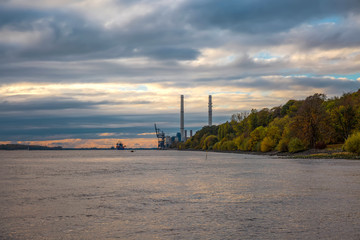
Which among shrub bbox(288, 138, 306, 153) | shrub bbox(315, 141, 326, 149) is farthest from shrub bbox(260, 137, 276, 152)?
shrub bbox(315, 141, 326, 149)

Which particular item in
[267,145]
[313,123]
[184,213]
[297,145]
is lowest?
[184,213]

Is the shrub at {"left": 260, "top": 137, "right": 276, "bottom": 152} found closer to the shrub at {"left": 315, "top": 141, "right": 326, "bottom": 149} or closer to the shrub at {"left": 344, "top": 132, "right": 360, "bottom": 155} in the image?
the shrub at {"left": 315, "top": 141, "right": 326, "bottom": 149}

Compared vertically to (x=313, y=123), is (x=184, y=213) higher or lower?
lower

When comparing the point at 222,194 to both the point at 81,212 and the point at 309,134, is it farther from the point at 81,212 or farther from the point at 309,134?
the point at 309,134

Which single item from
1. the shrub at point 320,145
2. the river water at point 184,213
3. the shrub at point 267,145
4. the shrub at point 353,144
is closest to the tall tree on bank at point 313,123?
the shrub at point 320,145

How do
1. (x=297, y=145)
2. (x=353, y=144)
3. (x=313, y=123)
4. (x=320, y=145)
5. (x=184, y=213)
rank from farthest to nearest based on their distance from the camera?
(x=297, y=145) < (x=313, y=123) < (x=320, y=145) < (x=353, y=144) < (x=184, y=213)

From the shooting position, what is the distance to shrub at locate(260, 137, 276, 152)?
152 metres

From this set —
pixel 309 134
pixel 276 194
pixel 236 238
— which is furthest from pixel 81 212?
pixel 309 134

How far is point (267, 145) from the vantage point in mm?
152250

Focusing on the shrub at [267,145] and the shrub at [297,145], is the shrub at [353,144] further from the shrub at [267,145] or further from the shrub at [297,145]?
the shrub at [267,145]

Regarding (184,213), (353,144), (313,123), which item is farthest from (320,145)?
(184,213)

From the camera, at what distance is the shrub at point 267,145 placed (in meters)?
152

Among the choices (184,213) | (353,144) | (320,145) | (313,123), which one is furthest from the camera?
(313,123)

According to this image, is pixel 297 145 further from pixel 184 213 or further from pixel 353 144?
pixel 184 213
